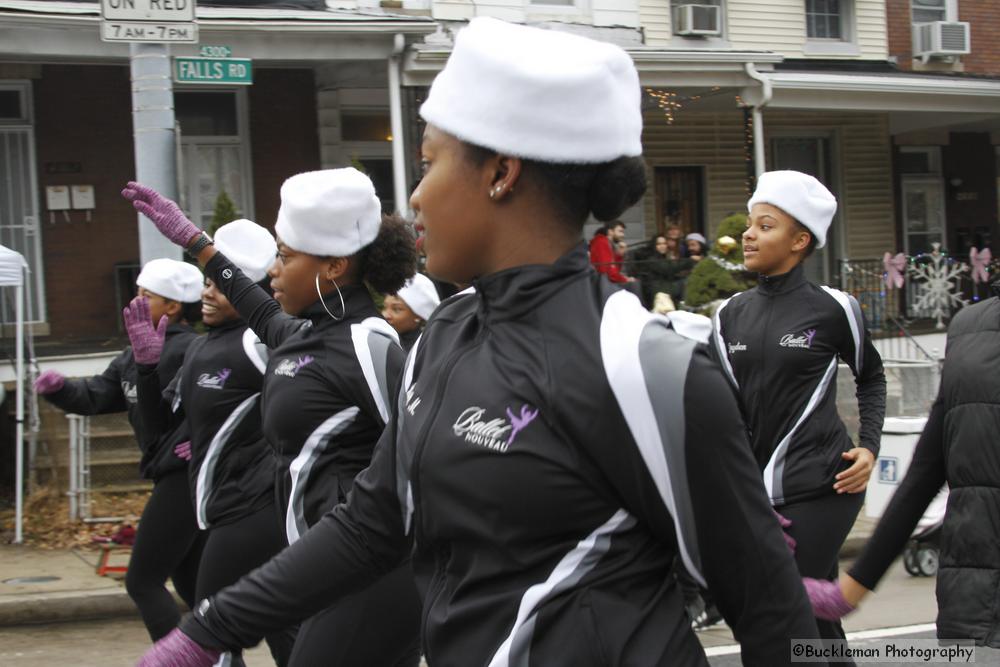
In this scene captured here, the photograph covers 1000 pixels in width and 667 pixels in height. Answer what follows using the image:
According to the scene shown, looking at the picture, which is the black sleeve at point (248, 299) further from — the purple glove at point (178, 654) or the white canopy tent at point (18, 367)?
the white canopy tent at point (18, 367)

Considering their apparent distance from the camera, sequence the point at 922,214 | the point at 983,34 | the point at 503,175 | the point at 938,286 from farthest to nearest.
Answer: the point at 922,214 < the point at 983,34 < the point at 938,286 < the point at 503,175

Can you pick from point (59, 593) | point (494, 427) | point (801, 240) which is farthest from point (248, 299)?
point (59, 593)

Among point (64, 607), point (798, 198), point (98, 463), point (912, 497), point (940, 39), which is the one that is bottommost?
point (64, 607)

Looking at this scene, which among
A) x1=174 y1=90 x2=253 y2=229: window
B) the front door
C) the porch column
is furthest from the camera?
the front door

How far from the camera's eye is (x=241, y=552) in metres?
5.19

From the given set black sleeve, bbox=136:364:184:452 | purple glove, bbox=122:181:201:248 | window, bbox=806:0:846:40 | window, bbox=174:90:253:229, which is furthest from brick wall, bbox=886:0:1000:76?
purple glove, bbox=122:181:201:248

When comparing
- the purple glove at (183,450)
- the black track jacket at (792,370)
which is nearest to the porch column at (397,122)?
the purple glove at (183,450)

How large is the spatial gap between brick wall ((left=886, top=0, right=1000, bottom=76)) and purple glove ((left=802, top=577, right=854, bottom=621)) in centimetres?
1966

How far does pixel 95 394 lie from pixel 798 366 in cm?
379

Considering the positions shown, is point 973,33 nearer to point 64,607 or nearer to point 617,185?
point 64,607

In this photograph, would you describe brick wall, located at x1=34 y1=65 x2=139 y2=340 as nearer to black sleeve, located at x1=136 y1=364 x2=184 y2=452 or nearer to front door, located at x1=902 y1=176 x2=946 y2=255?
black sleeve, located at x1=136 y1=364 x2=184 y2=452

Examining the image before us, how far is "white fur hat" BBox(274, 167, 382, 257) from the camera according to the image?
4.41 metres

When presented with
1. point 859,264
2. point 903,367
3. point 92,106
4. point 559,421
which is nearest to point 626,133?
point 559,421

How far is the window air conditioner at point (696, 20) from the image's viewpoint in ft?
62.0
